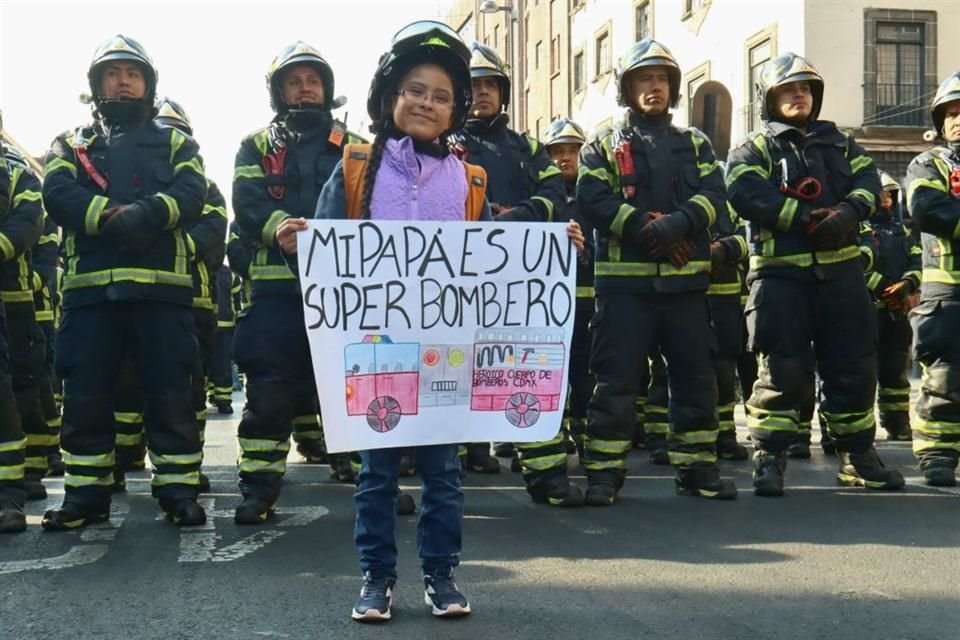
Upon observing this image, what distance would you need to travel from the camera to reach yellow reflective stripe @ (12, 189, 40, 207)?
7.49 m

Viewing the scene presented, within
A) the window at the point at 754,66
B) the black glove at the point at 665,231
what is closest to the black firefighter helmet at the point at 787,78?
the black glove at the point at 665,231

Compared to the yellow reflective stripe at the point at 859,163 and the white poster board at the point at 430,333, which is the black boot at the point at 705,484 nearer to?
the yellow reflective stripe at the point at 859,163

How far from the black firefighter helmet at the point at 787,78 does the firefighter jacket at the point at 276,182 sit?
2506 millimetres

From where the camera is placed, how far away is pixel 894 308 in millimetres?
10312

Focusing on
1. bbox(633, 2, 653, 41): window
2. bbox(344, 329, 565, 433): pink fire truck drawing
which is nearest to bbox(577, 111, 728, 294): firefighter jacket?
bbox(344, 329, 565, 433): pink fire truck drawing

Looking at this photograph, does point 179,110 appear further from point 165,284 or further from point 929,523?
point 929,523

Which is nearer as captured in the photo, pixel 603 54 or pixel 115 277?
pixel 115 277

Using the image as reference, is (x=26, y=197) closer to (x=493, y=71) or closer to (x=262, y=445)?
(x=262, y=445)

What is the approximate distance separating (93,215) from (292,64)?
4.66 feet

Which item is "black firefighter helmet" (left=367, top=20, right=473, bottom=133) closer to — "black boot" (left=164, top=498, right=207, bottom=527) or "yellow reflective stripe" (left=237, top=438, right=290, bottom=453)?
"yellow reflective stripe" (left=237, top=438, right=290, bottom=453)

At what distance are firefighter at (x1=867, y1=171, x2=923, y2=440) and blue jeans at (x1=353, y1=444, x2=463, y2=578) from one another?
656 centimetres

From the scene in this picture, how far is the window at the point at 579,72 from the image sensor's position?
141ft

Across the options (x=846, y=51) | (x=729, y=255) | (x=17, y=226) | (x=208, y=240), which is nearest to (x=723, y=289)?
→ (x=729, y=255)

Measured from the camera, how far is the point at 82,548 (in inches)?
229
